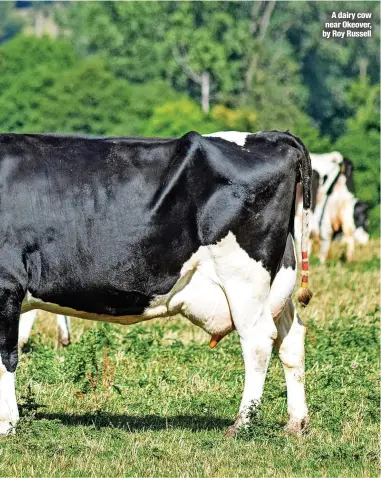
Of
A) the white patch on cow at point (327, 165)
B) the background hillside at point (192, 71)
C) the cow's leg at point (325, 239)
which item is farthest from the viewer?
the background hillside at point (192, 71)

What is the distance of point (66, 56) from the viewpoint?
83.7 m

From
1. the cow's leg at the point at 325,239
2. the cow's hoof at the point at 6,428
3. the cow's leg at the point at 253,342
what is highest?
the cow's leg at the point at 253,342

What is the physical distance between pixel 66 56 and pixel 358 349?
72965mm

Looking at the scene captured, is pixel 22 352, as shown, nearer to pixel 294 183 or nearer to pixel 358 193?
pixel 294 183

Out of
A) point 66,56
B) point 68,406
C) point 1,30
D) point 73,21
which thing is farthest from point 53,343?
point 1,30

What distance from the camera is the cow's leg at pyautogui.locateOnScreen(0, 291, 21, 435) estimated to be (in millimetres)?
8688

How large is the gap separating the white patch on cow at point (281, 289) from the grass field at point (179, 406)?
795 millimetres

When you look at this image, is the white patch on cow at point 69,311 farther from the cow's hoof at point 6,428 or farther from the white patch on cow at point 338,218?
the white patch on cow at point 338,218

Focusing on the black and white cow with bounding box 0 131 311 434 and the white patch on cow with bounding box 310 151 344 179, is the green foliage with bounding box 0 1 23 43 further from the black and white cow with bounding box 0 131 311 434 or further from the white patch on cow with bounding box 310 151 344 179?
the black and white cow with bounding box 0 131 311 434

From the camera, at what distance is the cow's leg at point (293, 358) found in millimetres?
9195

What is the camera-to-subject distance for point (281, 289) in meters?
9.09

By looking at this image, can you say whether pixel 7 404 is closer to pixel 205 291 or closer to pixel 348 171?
pixel 205 291

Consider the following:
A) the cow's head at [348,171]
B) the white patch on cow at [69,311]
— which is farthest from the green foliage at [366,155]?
the white patch on cow at [69,311]

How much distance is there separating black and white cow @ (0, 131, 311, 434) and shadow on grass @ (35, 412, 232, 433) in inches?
23.8
